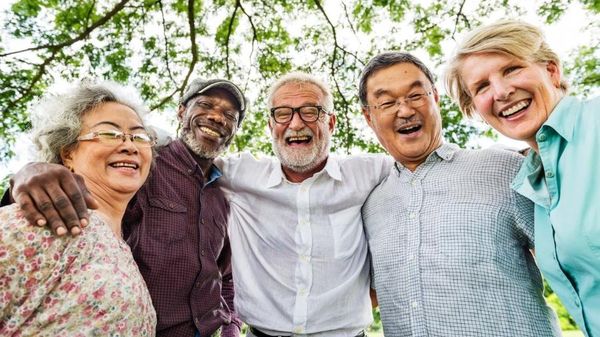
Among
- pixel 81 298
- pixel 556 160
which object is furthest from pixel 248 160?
pixel 556 160

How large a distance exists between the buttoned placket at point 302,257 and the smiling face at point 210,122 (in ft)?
2.53

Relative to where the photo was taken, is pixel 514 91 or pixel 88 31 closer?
pixel 514 91

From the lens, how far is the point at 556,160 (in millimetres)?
1812

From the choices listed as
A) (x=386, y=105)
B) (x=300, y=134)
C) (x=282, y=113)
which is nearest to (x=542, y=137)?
(x=386, y=105)

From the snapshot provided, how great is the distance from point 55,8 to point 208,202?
15.1 ft

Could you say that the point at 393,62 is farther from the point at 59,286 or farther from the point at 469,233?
the point at 59,286

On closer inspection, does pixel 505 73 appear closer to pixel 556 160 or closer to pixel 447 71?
pixel 447 71

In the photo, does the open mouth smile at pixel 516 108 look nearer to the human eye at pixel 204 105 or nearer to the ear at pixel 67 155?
the human eye at pixel 204 105

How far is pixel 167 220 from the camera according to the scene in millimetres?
2600

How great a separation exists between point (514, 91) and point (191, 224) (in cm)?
212

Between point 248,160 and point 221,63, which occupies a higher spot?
point 221,63

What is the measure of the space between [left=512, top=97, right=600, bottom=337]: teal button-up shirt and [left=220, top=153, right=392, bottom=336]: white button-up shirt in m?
1.17

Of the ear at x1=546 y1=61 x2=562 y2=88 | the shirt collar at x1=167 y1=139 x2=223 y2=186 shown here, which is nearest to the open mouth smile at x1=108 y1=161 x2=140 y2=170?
the shirt collar at x1=167 y1=139 x2=223 y2=186

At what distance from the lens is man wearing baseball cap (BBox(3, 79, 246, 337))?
8.04 ft
